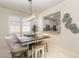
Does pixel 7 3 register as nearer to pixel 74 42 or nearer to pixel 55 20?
pixel 55 20

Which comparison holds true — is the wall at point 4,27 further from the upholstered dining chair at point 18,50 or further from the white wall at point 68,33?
the white wall at point 68,33

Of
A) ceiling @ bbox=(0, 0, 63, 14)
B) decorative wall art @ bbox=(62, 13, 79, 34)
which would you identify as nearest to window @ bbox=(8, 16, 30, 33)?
ceiling @ bbox=(0, 0, 63, 14)

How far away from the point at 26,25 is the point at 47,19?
2.92 feet

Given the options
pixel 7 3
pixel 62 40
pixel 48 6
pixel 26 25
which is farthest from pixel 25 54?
pixel 48 6

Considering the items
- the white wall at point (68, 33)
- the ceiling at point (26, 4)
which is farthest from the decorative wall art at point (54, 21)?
the ceiling at point (26, 4)

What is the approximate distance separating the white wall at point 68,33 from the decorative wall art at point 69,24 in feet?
0.32

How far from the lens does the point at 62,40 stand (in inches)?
91.7

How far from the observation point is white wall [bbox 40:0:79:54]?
197 centimetres

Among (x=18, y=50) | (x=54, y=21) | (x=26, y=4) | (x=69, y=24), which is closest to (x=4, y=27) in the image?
(x=18, y=50)

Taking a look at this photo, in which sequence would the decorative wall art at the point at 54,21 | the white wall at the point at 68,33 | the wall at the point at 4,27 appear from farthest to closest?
the decorative wall art at the point at 54,21 < the white wall at the point at 68,33 < the wall at the point at 4,27

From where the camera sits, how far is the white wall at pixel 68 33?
1967 millimetres

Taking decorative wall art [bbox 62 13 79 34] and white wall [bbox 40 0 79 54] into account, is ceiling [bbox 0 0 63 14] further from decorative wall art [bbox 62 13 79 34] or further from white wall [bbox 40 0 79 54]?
decorative wall art [bbox 62 13 79 34]

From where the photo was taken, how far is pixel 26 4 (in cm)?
246

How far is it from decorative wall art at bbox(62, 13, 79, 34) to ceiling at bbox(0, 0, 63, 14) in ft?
1.94
